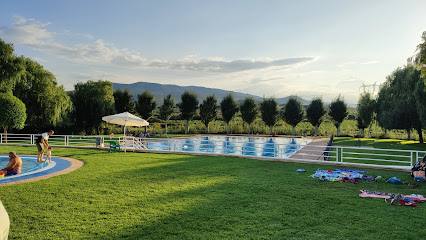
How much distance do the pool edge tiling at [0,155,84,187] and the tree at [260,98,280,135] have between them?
2816cm

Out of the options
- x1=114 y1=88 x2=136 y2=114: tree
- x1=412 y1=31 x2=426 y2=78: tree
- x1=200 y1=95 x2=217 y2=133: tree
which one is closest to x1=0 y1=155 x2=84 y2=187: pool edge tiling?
x1=412 y1=31 x2=426 y2=78: tree

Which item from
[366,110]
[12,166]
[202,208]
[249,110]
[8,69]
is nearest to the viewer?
[202,208]

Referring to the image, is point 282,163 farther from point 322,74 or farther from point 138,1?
point 322,74

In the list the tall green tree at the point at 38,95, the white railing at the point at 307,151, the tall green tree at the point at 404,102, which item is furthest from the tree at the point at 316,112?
the tall green tree at the point at 38,95

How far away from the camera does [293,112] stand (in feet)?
121

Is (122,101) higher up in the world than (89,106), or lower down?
higher up

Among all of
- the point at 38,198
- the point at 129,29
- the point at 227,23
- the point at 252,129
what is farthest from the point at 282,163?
the point at 252,129

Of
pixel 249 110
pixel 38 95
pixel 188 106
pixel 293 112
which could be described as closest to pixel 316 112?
pixel 293 112

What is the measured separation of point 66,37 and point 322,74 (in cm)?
2291

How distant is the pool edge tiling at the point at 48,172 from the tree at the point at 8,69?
14.4 meters

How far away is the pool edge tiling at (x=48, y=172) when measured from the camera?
28.9 feet

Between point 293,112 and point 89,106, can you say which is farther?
point 293,112

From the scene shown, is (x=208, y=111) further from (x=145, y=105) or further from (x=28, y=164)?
(x=28, y=164)

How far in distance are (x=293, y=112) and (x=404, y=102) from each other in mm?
13877
